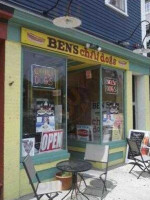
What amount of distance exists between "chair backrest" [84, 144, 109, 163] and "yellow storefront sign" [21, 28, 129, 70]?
2180mm

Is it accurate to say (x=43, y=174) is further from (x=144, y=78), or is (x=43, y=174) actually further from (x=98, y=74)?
(x=144, y=78)

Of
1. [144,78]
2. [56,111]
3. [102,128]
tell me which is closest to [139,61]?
[144,78]

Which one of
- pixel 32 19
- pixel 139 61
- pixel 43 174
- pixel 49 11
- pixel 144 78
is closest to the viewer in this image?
pixel 32 19

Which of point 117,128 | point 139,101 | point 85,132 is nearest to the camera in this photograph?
point 85,132

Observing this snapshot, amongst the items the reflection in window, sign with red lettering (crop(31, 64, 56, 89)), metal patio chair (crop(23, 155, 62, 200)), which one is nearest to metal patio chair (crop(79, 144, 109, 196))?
→ metal patio chair (crop(23, 155, 62, 200))

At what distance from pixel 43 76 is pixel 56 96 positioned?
0.61m

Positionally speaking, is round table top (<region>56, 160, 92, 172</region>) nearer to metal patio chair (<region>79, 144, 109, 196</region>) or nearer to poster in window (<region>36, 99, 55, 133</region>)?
metal patio chair (<region>79, 144, 109, 196</region>)

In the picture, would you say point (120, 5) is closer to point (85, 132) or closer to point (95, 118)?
point (95, 118)

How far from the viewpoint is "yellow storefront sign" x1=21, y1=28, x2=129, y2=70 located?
5802mm

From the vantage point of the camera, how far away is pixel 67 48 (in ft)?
21.9

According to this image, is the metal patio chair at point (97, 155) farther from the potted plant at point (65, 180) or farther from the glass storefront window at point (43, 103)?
the glass storefront window at point (43, 103)

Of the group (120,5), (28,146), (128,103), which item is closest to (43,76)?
(28,146)

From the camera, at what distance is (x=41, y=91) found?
20.5ft

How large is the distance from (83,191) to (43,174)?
0.87 meters
